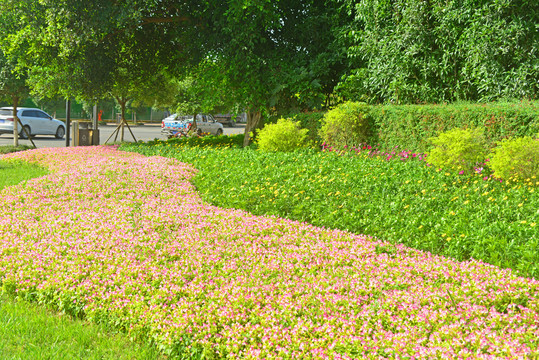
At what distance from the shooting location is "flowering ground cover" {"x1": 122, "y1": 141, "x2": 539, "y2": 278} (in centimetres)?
513

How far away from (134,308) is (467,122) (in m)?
7.77

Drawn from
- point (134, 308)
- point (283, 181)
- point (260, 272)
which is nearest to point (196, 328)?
point (134, 308)

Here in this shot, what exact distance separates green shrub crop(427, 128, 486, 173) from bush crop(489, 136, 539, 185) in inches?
26.7

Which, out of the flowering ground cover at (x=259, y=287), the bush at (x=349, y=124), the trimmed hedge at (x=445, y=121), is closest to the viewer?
the flowering ground cover at (x=259, y=287)

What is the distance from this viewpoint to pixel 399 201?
6539mm

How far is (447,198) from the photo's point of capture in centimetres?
652

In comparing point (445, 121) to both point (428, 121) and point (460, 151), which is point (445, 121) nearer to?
point (428, 121)

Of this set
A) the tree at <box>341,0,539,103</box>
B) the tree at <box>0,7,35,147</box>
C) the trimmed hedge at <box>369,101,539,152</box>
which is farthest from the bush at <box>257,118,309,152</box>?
the tree at <box>0,7,35,147</box>

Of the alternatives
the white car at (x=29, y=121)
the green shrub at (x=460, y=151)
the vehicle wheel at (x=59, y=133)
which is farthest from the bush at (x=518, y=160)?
the vehicle wheel at (x=59, y=133)

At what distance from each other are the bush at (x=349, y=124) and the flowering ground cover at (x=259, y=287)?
592cm

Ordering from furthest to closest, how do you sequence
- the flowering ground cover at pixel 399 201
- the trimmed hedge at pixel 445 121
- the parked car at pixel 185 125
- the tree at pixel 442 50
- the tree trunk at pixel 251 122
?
the parked car at pixel 185 125 → the tree trunk at pixel 251 122 → the tree at pixel 442 50 → the trimmed hedge at pixel 445 121 → the flowering ground cover at pixel 399 201

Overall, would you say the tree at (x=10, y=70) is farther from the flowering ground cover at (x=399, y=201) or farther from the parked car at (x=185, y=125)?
the parked car at (x=185, y=125)

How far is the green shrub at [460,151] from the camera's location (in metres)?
8.14

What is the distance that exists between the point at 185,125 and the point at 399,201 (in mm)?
26031
